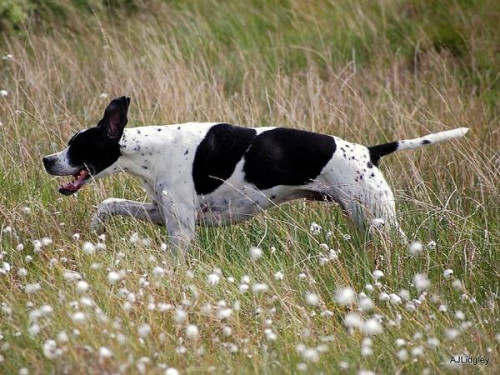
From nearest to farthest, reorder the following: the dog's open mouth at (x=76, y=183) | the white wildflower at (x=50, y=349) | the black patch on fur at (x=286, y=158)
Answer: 1. the white wildflower at (x=50, y=349)
2. the dog's open mouth at (x=76, y=183)
3. the black patch on fur at (x=286, y=158)

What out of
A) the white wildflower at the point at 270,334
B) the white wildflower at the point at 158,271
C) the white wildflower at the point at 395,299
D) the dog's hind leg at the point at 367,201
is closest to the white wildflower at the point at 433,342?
the white wildflower at the point at 395,299

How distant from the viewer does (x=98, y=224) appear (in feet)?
19.0

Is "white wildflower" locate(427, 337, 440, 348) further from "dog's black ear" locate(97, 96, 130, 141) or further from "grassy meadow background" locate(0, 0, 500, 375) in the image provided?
"dog's black ear" locate(97, 96, 130, 141)

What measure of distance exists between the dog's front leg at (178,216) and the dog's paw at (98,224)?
1.22 feet

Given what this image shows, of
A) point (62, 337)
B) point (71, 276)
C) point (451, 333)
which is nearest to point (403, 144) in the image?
point (451, 333)

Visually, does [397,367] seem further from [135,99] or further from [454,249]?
[135,99]

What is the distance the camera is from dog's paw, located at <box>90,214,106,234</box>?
18.9 feet

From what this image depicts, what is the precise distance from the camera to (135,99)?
8.05 m

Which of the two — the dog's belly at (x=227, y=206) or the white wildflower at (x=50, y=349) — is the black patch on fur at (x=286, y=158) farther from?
the white wildflower at (x=50, y=349)

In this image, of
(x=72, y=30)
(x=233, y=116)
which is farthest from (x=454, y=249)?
(x=72, y=30)

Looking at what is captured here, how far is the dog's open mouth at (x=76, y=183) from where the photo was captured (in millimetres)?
5617

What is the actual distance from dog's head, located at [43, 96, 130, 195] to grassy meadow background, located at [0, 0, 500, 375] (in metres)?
0.30

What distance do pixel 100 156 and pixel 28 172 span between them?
1.02 metres

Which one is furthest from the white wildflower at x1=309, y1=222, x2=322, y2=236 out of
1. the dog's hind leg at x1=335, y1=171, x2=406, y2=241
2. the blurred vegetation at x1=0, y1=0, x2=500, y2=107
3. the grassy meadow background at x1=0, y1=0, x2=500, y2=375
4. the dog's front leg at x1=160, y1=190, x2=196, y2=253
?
the blurred vegetation at x1=0, y1=0, x2=500, y2=107
